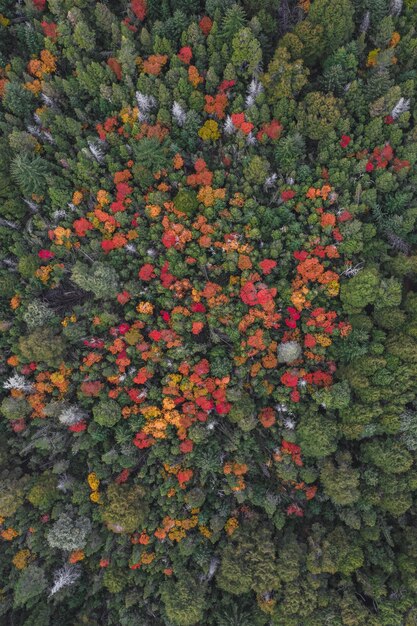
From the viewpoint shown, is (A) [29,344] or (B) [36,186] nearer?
(A) [29,344]

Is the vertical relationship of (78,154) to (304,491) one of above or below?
above

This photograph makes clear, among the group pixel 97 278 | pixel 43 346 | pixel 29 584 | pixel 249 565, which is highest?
pixel 97 278

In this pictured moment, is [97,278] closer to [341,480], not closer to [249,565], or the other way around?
[341,480]

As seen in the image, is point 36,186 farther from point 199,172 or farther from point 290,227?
point 290,227

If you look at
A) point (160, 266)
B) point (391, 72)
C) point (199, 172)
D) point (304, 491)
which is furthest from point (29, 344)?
point (391, 72)

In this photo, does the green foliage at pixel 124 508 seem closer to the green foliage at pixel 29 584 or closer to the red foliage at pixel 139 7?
the green foliage at pixel 29 584

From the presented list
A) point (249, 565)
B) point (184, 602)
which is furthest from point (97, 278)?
point (184, 602)

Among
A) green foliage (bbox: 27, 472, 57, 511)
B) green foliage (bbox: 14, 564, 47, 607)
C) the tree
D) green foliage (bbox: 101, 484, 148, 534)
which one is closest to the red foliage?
the tree

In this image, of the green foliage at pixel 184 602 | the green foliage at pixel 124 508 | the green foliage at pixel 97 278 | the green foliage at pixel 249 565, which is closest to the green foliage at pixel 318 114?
the green foliage at pixel 97 278

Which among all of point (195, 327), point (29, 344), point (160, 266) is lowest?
point (29, 344)
